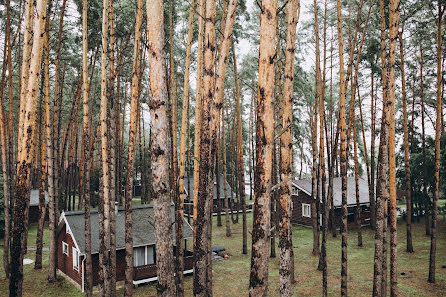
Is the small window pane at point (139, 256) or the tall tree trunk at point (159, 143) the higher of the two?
the tall tree trunk at point (159, 143)

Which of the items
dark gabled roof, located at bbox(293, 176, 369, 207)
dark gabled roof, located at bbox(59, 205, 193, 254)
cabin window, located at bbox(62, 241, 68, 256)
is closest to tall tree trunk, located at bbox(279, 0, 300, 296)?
dark gabled roof, located at bbox(59, 205, 193, 254)

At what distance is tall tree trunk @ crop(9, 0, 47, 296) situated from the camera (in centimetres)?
564

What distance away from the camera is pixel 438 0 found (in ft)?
39.0

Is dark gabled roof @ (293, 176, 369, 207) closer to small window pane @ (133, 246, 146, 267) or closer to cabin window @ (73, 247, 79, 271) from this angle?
small window pane @ (133, 246, 146, 267)

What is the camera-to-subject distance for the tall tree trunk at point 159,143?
4.70m

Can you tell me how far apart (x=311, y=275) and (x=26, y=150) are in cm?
1292

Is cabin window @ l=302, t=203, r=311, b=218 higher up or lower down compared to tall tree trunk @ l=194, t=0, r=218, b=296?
lower down

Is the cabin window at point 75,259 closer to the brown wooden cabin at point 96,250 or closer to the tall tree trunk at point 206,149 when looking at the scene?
the brown wooden cabin at point 96,250

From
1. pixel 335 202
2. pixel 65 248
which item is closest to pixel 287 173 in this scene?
pixel 65 248

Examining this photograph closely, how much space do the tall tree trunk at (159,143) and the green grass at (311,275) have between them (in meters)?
8.67

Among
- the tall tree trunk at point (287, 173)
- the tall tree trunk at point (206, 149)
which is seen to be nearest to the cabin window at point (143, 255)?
the tall tree trunk at point (206, 149)

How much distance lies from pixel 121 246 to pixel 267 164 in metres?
11.1

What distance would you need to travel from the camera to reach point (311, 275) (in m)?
14.4

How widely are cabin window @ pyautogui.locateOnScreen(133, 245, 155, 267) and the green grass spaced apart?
1.04 m
